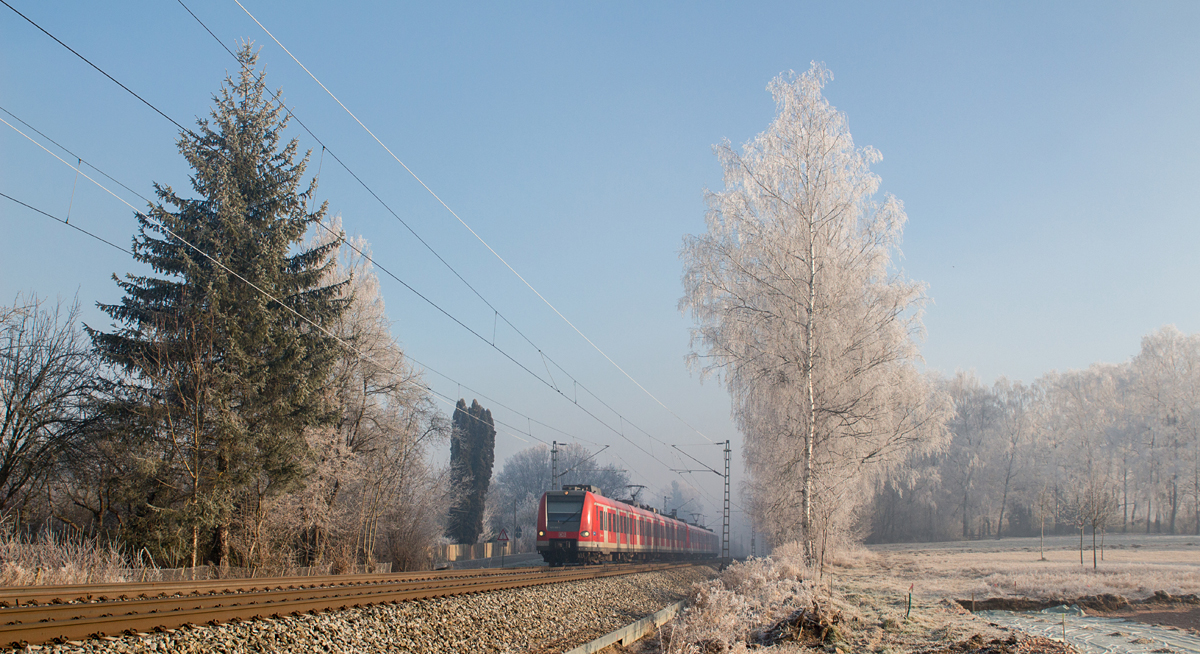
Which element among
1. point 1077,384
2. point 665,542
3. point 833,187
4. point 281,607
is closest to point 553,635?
point 281,607

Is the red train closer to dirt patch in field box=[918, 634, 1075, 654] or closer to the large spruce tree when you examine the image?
the large spruce tree

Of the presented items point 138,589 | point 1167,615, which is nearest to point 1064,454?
point 1167,615

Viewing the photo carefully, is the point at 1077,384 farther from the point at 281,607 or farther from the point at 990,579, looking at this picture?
the point at 281,607

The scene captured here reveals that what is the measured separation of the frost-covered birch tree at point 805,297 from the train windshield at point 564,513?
8.33 meters

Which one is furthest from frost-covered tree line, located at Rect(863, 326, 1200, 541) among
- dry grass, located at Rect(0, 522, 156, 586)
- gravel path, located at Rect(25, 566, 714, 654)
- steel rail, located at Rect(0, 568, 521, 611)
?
dry grass, located at Rect(0, 522, 156, 586)

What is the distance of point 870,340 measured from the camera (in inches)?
671

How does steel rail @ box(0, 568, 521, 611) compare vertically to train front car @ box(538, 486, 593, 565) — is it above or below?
above

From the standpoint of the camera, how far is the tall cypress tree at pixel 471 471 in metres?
46.6

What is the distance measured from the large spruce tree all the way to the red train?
9.09 metres

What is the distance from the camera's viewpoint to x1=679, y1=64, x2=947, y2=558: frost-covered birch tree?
55.0ft

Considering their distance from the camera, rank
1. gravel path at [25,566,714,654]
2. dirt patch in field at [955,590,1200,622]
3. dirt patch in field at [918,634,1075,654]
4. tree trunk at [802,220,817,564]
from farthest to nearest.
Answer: tree trunk at [802,220,817,564]
dirt patch in field at [955,590,1200,622]
dirt patch in field at [918,634,1075,654]
gravel path at [25,566,714,654]

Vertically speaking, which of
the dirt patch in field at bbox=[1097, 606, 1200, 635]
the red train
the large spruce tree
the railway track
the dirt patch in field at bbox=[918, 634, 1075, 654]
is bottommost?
the red train

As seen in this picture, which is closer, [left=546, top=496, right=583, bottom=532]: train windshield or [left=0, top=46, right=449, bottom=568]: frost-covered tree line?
[left=0, top=46, right=449, bottom=568]: frost-covered tree line

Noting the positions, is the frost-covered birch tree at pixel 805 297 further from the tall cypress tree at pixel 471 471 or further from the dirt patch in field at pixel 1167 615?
the tall cypress tree at pixel 471 471
